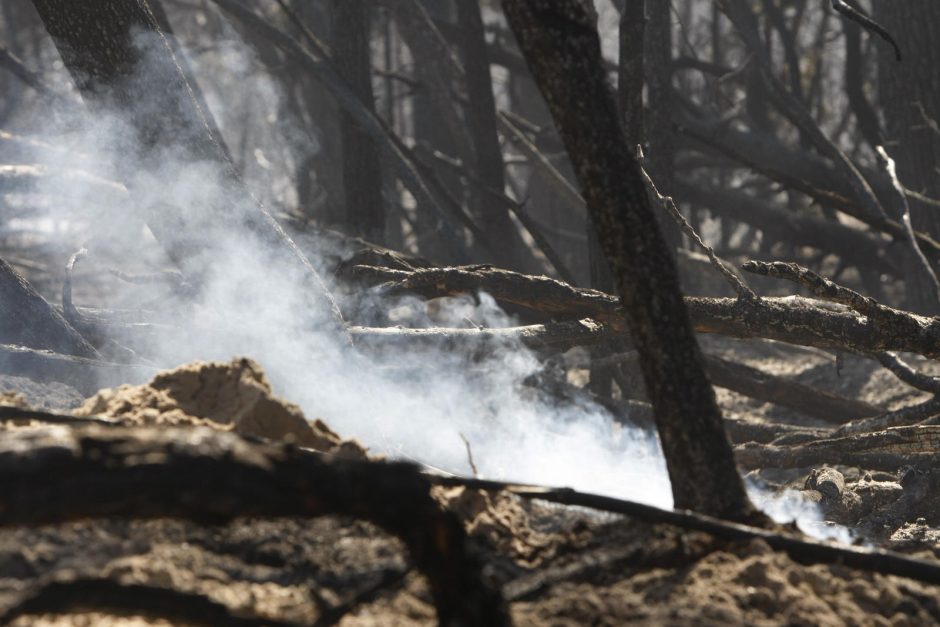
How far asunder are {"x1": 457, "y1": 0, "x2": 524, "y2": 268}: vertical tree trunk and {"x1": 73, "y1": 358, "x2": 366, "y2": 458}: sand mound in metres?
5.79

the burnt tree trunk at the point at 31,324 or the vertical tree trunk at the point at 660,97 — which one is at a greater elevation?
the vertical tree trunk at the point at 660,97

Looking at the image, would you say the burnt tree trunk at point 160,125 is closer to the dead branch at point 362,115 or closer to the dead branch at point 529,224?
the dead branch at point 362,115

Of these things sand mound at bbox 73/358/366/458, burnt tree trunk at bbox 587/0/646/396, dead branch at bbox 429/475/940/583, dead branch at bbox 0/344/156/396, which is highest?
burnt tree trunk at bbox 587/0/646/396

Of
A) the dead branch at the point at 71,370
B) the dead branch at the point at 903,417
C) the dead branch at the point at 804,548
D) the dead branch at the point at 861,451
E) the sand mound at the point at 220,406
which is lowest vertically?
the dead branch at the point at 804,548

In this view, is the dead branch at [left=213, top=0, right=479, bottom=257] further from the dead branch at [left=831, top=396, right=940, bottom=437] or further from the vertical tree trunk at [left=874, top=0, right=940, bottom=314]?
the vertical tree trunk at [left=874, top=0, right=940, bottom=314]

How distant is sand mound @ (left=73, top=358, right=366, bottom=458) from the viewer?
3.13 m

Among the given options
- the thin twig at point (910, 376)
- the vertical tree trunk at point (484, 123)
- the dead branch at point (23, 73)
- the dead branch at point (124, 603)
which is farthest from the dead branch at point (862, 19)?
the dead branch at point (23, 73)

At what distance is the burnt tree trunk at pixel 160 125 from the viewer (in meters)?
5.18

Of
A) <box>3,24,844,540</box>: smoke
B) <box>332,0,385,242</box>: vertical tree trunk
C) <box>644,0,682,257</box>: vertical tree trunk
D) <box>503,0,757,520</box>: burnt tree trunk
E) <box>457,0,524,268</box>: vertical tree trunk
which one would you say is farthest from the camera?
<box>457,0,524,268</box>: vertical tree trunk

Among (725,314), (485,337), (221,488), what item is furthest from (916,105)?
(221,488)

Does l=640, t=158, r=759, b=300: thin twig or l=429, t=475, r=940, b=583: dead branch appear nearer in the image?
l=429, t=475, r=940, b=583: dead branch

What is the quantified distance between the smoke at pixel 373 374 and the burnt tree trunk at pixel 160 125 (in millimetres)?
17

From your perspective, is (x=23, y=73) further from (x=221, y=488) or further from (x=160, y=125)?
(x=221, y=488)

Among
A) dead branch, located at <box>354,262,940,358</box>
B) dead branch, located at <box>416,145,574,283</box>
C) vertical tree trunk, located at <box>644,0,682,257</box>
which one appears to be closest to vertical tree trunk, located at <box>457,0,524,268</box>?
dead branch, located at <box>416,145,574,283</box>
